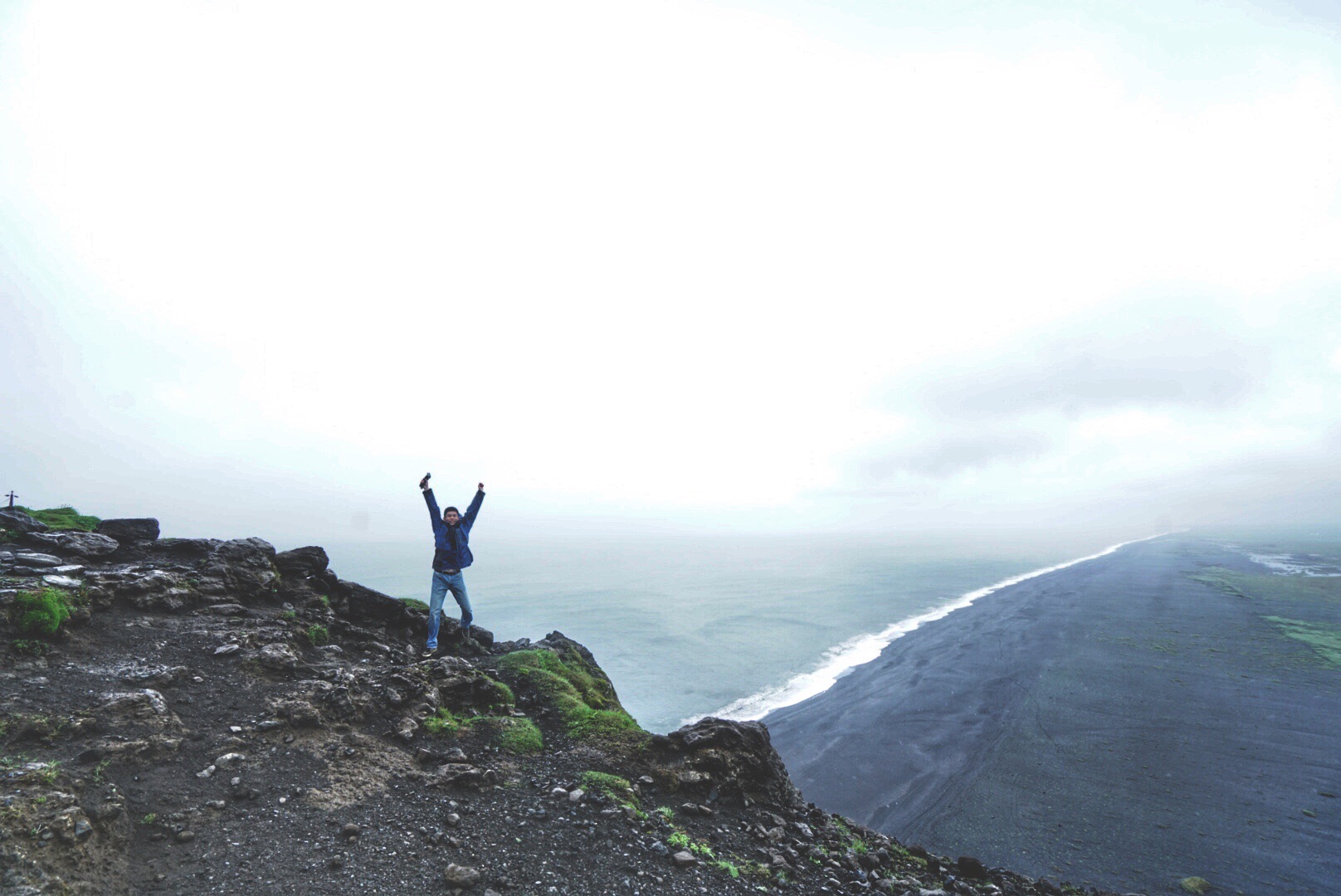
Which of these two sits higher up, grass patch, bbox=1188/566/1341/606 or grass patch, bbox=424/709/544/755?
grass patch, bbox=424/709/544/755

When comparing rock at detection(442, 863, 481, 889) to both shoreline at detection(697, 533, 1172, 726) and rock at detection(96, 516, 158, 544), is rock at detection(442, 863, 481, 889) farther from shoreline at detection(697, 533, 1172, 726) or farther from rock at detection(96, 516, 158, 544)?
rock at detection(96, 516, 158, 544)

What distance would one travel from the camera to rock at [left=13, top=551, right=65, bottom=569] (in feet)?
35.6

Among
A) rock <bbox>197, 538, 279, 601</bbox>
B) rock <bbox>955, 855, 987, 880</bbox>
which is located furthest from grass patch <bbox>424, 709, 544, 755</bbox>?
rock <bbox>955, 855, 987, 880</bbox>

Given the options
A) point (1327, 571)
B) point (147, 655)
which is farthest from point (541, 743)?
point (1327, 571)

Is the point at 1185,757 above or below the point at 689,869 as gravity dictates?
below

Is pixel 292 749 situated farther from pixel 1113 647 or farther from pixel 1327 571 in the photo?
pixel 1327 571

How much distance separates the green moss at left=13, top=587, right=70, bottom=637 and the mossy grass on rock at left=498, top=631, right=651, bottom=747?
8.46 meters

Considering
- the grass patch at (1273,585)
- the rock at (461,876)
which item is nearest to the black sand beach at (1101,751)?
the grass patch at (1273,585)

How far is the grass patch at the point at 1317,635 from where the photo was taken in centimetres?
3297

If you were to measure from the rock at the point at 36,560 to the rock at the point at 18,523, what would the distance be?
1807mm

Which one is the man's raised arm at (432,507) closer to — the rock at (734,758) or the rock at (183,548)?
the rock at (183,548)

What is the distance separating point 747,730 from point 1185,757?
67.2ft

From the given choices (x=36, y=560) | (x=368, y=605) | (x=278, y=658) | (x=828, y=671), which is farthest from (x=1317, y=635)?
(x=36, y=560)

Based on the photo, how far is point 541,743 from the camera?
36.8 ft
